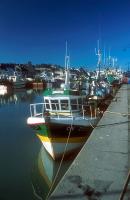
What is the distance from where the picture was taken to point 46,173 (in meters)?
18.4

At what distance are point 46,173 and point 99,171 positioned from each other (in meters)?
7.15

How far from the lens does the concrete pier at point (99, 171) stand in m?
9.91

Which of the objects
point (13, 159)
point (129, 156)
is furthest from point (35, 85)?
point (129, 156)

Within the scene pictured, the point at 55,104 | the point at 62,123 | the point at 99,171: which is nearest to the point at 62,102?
the point at 55,104

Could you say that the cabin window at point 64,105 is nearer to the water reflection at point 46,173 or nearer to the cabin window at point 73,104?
the cabin window at point 73,104

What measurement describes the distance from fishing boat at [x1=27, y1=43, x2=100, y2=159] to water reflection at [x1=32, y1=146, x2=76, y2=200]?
0.57 meters

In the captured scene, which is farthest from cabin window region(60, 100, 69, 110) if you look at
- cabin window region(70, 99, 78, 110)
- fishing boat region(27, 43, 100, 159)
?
cabin window region(70, 99, 78, 110)

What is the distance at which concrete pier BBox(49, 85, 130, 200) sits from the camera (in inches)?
390

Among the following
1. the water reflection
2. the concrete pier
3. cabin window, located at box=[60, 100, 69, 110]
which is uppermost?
cabin window, located at box=[60, 100, 69, 110]

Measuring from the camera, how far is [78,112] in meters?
20.8

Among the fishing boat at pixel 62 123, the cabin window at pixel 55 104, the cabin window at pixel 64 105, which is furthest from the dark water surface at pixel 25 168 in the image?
the cabin window at pixel 64 105

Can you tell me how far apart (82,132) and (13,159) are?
4.85m

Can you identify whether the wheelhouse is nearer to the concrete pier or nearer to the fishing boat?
the fishing boat

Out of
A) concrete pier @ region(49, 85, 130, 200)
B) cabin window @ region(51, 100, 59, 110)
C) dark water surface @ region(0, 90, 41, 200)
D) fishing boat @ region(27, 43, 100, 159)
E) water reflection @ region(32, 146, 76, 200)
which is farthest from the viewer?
cabin window @ region(51, 100, 59, 110)
